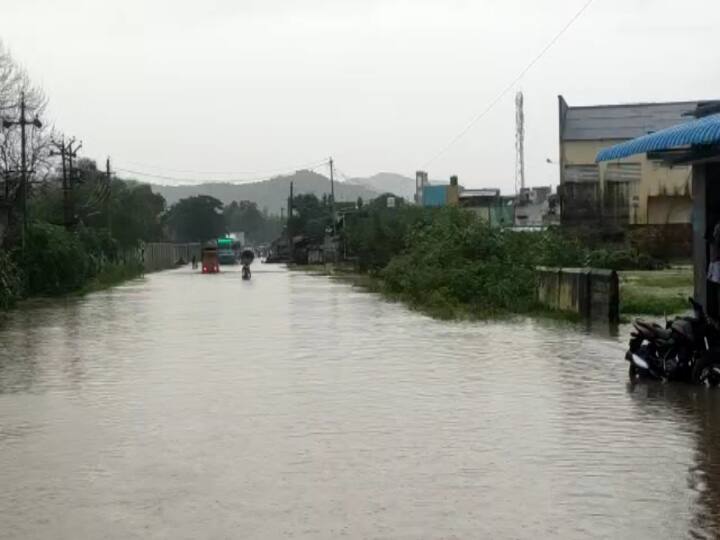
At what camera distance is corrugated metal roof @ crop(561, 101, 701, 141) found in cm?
6312

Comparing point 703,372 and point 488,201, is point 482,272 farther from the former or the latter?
point 488,201

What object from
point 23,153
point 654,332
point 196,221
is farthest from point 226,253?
point 654,332

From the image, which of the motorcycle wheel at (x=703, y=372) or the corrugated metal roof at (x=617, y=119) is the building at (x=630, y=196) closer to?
the corrugated metal roof at (x=617, y=119)

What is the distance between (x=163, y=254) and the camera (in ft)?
296

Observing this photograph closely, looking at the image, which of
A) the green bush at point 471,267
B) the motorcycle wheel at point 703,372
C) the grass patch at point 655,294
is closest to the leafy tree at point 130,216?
the green bush at point 471,267

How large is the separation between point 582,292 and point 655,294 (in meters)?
4.34

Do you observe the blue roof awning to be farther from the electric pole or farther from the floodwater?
the electric pole

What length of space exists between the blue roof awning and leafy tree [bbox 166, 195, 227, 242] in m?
118

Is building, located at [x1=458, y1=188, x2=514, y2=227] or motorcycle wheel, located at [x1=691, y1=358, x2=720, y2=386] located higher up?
building, located at [x1=458, y1=188, x2=514, y2=227]

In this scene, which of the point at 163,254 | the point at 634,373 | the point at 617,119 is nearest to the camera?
the point at 634,373

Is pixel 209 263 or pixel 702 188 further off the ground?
pixel 702 188

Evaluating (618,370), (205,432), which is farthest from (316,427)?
(618,370)

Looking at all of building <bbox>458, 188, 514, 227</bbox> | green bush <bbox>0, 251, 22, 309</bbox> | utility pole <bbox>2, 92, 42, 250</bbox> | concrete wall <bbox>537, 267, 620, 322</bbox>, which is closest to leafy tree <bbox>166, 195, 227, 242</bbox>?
building <bbox>458, 188, 514, 227</bbox>

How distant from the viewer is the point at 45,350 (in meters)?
17.2
